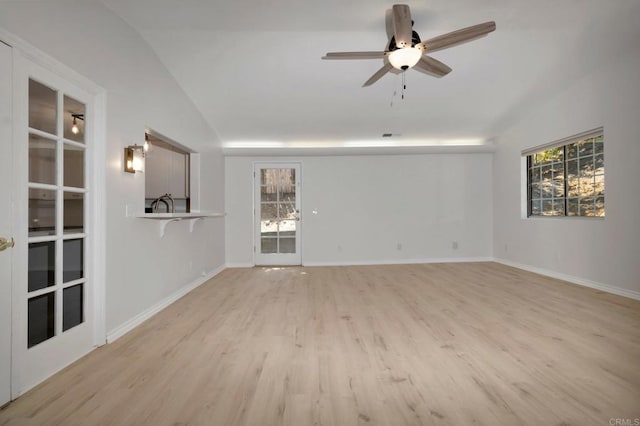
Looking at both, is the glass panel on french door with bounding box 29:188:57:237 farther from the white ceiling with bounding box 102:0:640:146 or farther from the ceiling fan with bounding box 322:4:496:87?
the ceiling fan with bounding box 322:4:496:87

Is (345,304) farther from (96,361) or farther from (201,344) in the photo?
(96,361)

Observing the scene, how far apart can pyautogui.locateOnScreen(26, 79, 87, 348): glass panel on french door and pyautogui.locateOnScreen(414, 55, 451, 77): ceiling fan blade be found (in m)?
2.74

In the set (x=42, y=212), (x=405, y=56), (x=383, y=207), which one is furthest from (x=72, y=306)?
(x=383, y=207)

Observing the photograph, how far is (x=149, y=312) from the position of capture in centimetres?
321

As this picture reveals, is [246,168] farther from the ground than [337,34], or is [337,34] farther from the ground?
[337,34]

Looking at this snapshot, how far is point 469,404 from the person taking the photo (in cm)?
170

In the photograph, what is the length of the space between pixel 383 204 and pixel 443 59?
318cm

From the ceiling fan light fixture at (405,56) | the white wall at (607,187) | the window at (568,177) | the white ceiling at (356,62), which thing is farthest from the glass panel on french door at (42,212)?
the window at (568,177)

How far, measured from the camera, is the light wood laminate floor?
1.64 metres

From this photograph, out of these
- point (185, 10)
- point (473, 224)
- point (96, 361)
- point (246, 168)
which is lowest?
point (96, 361)

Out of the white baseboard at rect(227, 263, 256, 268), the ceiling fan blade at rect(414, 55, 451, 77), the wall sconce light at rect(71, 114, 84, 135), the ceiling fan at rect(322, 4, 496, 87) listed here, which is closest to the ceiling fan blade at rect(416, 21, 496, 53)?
the ceiling fan at rect(322, 4, 496, 87)

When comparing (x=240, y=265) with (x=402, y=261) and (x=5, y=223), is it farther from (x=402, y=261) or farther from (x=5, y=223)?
(x=5, y=223)

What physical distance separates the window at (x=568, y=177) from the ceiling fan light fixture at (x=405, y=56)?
3338 millimetres

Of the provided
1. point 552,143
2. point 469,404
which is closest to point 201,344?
point 469,404
